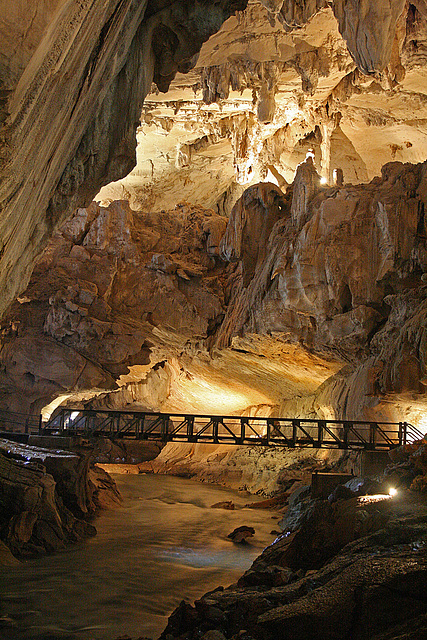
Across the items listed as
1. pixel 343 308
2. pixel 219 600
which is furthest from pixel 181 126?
pixel 219 600

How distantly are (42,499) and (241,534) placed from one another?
587cm

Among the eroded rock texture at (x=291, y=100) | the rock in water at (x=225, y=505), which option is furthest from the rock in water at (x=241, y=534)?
the eroded rock texture at (x=291, y=100)

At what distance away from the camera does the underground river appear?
832 centimetres

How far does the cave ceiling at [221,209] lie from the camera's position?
699 cm

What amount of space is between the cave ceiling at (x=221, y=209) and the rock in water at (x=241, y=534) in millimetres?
5441

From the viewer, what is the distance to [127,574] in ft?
37.0

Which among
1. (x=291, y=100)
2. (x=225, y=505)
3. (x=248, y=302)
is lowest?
(x=225, y=505)

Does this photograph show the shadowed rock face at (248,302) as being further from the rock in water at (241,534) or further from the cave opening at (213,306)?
the rock in water at (241,534)

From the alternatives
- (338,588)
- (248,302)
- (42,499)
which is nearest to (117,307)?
(248,302)

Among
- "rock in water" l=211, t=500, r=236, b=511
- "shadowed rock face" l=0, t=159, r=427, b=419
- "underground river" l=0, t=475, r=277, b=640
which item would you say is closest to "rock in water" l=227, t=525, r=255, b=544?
"underground river" l=0, t=475, r=277, b=640

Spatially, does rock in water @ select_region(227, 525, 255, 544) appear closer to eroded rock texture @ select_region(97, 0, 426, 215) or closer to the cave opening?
the cave opening

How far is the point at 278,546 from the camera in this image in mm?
10805

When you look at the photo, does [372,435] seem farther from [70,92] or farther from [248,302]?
[70,92]

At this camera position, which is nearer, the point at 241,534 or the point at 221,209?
the point at 241,534
